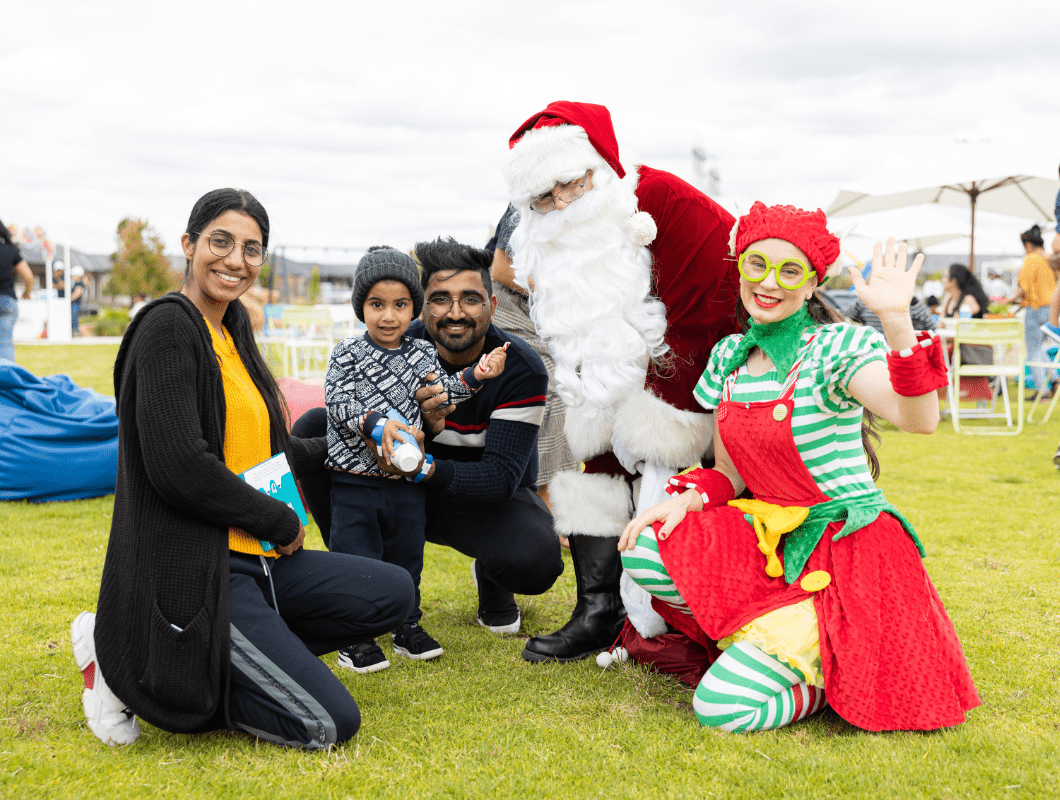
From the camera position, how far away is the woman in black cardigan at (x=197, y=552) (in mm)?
2100

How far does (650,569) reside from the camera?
2.51 metres

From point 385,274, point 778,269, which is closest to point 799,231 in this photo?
point 778,269

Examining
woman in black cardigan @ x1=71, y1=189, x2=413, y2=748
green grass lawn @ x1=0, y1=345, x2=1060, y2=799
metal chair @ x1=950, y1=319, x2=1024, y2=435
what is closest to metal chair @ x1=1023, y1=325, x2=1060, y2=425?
metal chair @ x1=950, y1=319, x2=1024, y2=435

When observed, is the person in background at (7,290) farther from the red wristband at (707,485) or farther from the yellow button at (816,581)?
the yellow button at (816,581)

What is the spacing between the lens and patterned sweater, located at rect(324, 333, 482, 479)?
115 inches

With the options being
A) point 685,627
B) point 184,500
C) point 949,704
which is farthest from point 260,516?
point 949,704

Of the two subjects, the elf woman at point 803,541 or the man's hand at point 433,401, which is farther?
the man's hand at point 433,401

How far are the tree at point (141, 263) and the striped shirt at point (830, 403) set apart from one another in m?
31.3

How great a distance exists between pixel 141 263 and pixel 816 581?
111 ft

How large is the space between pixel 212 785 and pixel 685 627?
140cm

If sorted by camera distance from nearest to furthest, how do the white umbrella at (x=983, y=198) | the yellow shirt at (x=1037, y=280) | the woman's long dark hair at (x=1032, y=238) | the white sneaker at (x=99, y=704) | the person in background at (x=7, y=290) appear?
the white sneaker at (x=99, y=704) < the person in background at (x=7, y=290) < the yellow shirt at (x=1037, y=280) < the woman's long dark hair at (x=1032, y=238) < the white umbrella at (x=983, y=198)


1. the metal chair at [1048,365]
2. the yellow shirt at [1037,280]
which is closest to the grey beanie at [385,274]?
the metal chair at [1048,365]

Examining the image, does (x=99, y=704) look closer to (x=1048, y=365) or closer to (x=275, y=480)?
(x=275, y=480)

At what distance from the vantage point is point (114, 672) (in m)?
2.15
